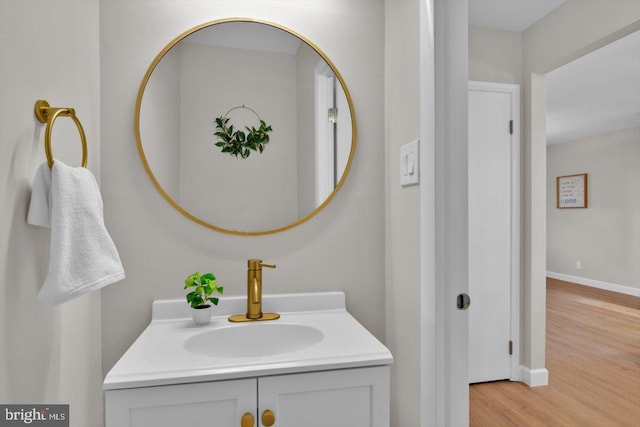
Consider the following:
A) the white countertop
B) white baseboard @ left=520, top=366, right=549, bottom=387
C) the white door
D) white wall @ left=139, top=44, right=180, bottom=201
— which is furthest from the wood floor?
white wall @ left=139, top=44, right=180, bottom=201

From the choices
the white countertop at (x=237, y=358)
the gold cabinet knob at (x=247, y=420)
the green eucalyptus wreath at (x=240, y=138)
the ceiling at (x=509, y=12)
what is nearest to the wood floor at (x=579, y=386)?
the white countertop at (x=237, y=358)

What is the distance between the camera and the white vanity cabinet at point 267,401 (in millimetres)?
815

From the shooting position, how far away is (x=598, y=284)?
5531 millimetres

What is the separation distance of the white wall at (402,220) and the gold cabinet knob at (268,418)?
46 centimetres

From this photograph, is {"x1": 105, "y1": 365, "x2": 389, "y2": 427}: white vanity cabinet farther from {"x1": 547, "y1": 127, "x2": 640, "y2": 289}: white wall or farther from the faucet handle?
{"x1": 547, "y1": 127, "x2": 640, "y2": 289}: white wall

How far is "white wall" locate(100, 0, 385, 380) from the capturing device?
4.03 ft

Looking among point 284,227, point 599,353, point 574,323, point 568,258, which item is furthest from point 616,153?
point 284,227

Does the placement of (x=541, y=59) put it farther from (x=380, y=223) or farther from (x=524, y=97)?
(x=380, y=223)

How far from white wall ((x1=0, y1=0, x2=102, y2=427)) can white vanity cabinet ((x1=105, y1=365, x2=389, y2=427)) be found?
19 cm

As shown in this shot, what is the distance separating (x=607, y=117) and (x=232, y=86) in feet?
17.0

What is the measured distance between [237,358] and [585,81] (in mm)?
3929

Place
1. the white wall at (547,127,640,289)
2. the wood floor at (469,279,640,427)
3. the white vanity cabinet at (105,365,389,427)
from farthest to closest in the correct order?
the white wall at (547,127,640,289), the wood floor at (469,279,640,427), the white vanity cabinet at (105,365,389,427)

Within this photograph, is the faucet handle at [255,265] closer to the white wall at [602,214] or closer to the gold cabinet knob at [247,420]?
the gold cabinet knob at [247,420]

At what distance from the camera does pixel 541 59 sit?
2311mm
